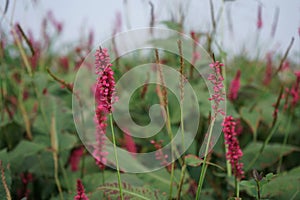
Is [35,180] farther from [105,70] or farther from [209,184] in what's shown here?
[105,70]

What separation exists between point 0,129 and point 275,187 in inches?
30.3

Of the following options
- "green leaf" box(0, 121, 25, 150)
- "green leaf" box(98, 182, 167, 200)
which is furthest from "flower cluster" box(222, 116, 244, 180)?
"green leaf" box(0, 121, 25, 150)

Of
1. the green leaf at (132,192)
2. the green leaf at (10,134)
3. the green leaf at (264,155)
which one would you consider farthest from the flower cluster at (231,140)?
the green leaf at (10,134)

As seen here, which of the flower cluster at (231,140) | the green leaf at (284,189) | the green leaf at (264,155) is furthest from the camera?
the green leaf at (264,155)

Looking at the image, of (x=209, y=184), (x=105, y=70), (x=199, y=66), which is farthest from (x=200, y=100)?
(x=105, y=70)

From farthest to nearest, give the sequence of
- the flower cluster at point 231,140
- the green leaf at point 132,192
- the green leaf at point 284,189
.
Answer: the green leaf at point 284,189
the green leaf at point 132,192
the flower cluster at point 231,140

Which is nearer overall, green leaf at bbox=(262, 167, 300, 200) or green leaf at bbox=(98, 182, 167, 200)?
green leaf at bbox=(98, 182, 167, 200)

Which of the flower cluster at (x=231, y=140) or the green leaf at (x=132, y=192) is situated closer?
the flower cluster at (x=231, y=140)

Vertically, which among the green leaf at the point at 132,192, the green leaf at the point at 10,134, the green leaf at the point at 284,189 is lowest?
the green leaf at the point at 284,189

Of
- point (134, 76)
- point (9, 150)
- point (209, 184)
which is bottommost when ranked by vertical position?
point (209, 184)

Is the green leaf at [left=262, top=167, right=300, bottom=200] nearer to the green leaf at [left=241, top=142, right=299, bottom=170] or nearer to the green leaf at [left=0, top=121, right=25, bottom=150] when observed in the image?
the green leaf at [left=241, top=142, right=299, bottom=170]

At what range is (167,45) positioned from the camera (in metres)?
1.17

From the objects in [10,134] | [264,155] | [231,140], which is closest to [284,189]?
[264,155]

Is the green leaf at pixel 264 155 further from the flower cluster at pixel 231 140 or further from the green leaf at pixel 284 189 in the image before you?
the flower cluster at pixel 231 140
